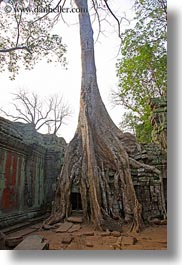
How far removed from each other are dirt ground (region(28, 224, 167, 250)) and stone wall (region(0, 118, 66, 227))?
2.27ft

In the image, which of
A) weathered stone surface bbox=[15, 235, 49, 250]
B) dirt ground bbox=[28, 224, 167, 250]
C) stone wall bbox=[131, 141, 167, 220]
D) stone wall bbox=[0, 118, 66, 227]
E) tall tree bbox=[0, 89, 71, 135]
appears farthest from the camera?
stone wall bbox=[131, 141, 167, 220]

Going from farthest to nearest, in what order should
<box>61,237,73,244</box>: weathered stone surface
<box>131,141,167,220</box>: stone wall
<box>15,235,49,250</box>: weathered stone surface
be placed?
<box>131,141,167,220</box>: stone wall < <box>61,237,73,244</box>: weathered stone surface < <box>15,235,49,250</box>: weathered stone surface

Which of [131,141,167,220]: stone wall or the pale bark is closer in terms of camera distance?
the pale bark

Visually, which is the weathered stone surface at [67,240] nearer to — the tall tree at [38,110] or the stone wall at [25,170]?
the stone wall at [25,170]

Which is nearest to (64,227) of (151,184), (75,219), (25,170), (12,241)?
(75,219)

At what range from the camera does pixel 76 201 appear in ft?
13.3

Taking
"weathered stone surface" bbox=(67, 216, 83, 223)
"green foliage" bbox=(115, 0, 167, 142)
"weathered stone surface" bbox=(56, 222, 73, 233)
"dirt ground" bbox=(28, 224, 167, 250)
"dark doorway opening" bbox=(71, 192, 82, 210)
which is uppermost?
"green foliage" bbox=(115, 0, 167, 142)

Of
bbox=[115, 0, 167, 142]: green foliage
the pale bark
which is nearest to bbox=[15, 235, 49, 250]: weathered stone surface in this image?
the pale bark

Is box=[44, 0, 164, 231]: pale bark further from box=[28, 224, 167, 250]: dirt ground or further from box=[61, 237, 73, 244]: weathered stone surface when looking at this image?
box=[61, 237, 73, 244]: weathered stone surface

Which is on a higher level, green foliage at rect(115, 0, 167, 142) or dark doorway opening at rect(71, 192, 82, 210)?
green foliage at rect(115, 0, 167, 142)

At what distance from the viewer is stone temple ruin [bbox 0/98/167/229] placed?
3639 millimetres

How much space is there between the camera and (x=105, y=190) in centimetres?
389

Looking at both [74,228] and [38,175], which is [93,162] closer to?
[74,228]

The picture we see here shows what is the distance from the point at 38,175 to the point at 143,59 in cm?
263
